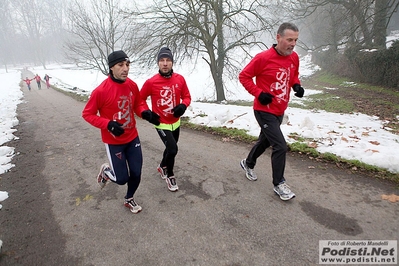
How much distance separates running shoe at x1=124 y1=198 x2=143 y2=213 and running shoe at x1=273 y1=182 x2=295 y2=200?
1924 millimetres

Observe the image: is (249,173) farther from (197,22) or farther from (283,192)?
(197,22)

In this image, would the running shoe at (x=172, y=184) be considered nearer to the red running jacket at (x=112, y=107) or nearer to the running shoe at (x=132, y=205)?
the running shoe at (x=132, y=205)

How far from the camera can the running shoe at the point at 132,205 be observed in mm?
3219

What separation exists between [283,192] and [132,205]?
6.82ft

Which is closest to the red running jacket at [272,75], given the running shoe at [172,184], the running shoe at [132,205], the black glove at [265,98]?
the black glove at [265,98]

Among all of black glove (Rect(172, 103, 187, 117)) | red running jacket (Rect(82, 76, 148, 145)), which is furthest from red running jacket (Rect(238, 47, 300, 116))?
red running jacket (Rect(82, 76, 148, 145))

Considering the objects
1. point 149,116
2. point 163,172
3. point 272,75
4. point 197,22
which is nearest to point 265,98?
point 272,75

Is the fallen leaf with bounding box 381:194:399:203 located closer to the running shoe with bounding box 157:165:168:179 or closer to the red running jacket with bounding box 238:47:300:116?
the red running jacket with bounding box 238:47:300:116

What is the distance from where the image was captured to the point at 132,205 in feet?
10.7

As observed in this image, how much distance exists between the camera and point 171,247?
8.48 ft

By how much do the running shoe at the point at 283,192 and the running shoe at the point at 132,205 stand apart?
1.92 m

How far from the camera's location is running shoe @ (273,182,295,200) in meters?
3.24

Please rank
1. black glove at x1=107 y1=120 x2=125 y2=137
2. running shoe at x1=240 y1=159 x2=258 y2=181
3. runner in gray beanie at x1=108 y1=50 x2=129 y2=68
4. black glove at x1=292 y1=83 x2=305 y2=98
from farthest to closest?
running shoe at x1=240 y1=159 x2=258 y2=181 → black glove at x1=292 y1=83 x2=305 y2=98 → runner in gray beanie at x1=108 y1=50 x2=129 y2=68 → black glove at x1=107 y1=120 x2=125 y2=137

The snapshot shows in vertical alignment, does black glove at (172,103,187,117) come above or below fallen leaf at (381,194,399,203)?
above
